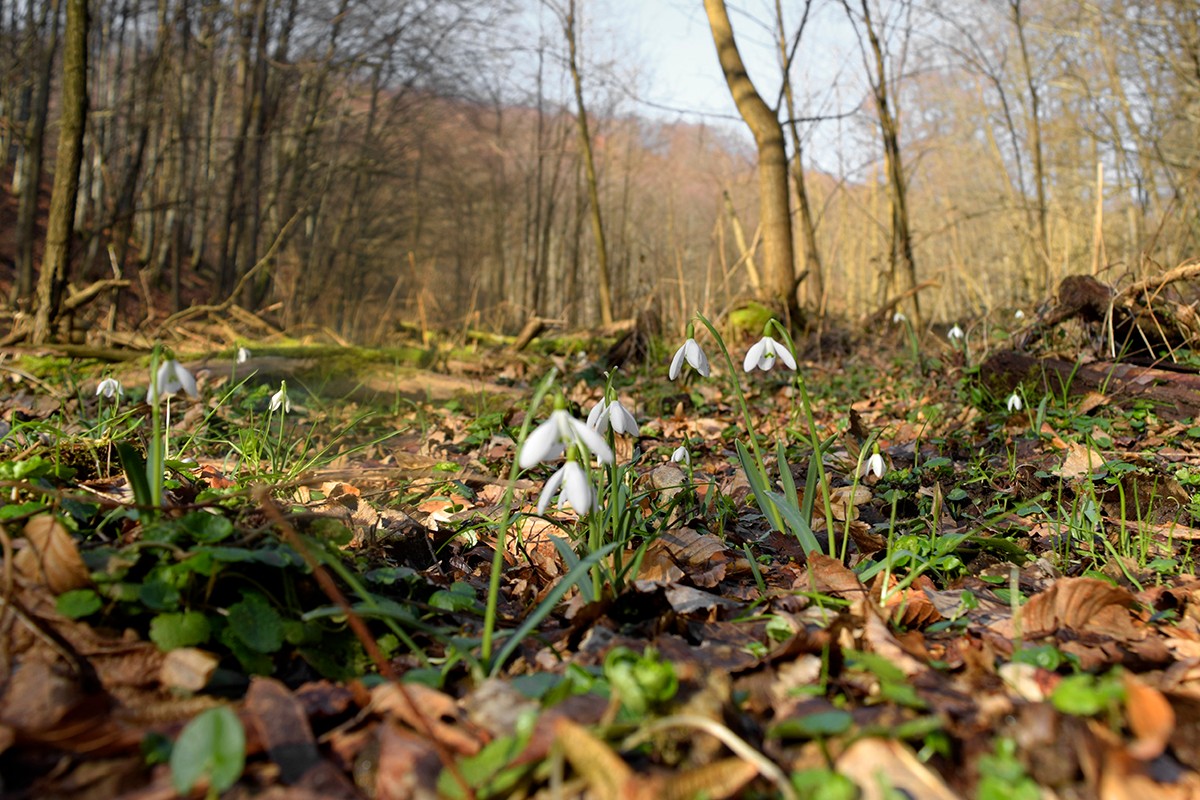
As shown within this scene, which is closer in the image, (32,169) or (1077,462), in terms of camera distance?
(1077,462)

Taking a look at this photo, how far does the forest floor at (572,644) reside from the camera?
0.88m

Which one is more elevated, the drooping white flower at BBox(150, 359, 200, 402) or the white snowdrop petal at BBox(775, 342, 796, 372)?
the white snowdrop petal at BBox(775, 342, 796, 372)

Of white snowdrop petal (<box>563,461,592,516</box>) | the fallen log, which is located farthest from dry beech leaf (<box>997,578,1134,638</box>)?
the fallen log

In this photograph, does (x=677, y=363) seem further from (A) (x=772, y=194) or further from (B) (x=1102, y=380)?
(A) (x=772, y=194)

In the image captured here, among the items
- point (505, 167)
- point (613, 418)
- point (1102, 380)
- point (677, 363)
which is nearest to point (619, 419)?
point (613, 418)

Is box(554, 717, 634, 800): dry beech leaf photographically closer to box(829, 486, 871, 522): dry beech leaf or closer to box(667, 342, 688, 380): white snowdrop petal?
box(667, 342, 688, 380): white snowdrop petal

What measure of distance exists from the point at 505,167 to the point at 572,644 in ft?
Answer: 73.0

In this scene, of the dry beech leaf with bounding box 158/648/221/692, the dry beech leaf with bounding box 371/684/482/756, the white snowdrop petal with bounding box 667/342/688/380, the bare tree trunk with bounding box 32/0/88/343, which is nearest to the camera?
the dry beech leaf with bounding box 371/684/482/756

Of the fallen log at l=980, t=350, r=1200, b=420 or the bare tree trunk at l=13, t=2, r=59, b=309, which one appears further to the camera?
the bare tree trunk at l=13, t=2, r=59, b=309

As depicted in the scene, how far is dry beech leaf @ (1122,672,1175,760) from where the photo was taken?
85 centimetres

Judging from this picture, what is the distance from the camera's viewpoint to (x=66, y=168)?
14.6 ft

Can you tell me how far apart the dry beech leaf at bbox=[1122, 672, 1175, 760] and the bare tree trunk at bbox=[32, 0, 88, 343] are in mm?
5275

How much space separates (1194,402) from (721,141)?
10.7 metres

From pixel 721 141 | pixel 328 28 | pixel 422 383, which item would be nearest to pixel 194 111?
pixel 328 28
